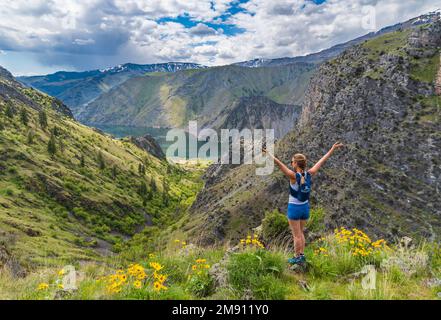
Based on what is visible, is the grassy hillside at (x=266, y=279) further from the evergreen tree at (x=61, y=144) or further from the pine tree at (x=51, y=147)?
the evergreen tree at (x=61, y=144)

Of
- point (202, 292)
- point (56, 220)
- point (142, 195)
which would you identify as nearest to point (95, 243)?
point (56, 220)

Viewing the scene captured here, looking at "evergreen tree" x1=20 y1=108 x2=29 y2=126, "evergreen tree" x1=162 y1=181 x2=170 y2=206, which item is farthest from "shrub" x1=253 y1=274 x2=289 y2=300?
"evergreen tree" x1=162 y1=181 x2=170 y2=206

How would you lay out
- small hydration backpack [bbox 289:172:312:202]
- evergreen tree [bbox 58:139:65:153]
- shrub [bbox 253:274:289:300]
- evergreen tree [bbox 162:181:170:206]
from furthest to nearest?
evergreen tree [bbox 162:181:170:206] → evergreen tree [bbox 58:139:65:153] → small hydration backpack [bbox 289:172:312:202] → shrub [bbox 253:274:289:300]

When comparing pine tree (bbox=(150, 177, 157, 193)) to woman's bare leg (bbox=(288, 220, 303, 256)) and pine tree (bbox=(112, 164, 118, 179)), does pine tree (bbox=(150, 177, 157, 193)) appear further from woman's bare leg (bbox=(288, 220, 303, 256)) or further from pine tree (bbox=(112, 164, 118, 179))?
woman's bare leg (bbox=(288, 220, 303, 256))

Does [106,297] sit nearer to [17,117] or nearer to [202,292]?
[202,292]

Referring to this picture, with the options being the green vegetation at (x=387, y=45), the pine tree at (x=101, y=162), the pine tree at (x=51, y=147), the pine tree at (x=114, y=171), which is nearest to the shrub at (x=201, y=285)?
the green vegetation at (x=387, y=45)

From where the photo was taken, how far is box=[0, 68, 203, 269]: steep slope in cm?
6223

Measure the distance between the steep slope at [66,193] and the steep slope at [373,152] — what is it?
25722mm

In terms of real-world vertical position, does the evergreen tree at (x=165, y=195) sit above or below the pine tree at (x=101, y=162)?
below

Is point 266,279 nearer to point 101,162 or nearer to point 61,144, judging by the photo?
point 61,144

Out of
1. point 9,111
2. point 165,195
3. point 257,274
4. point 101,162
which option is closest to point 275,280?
point 257,274

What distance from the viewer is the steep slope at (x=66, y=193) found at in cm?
6223

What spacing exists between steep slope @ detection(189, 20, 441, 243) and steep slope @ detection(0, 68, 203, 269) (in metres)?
25.7
